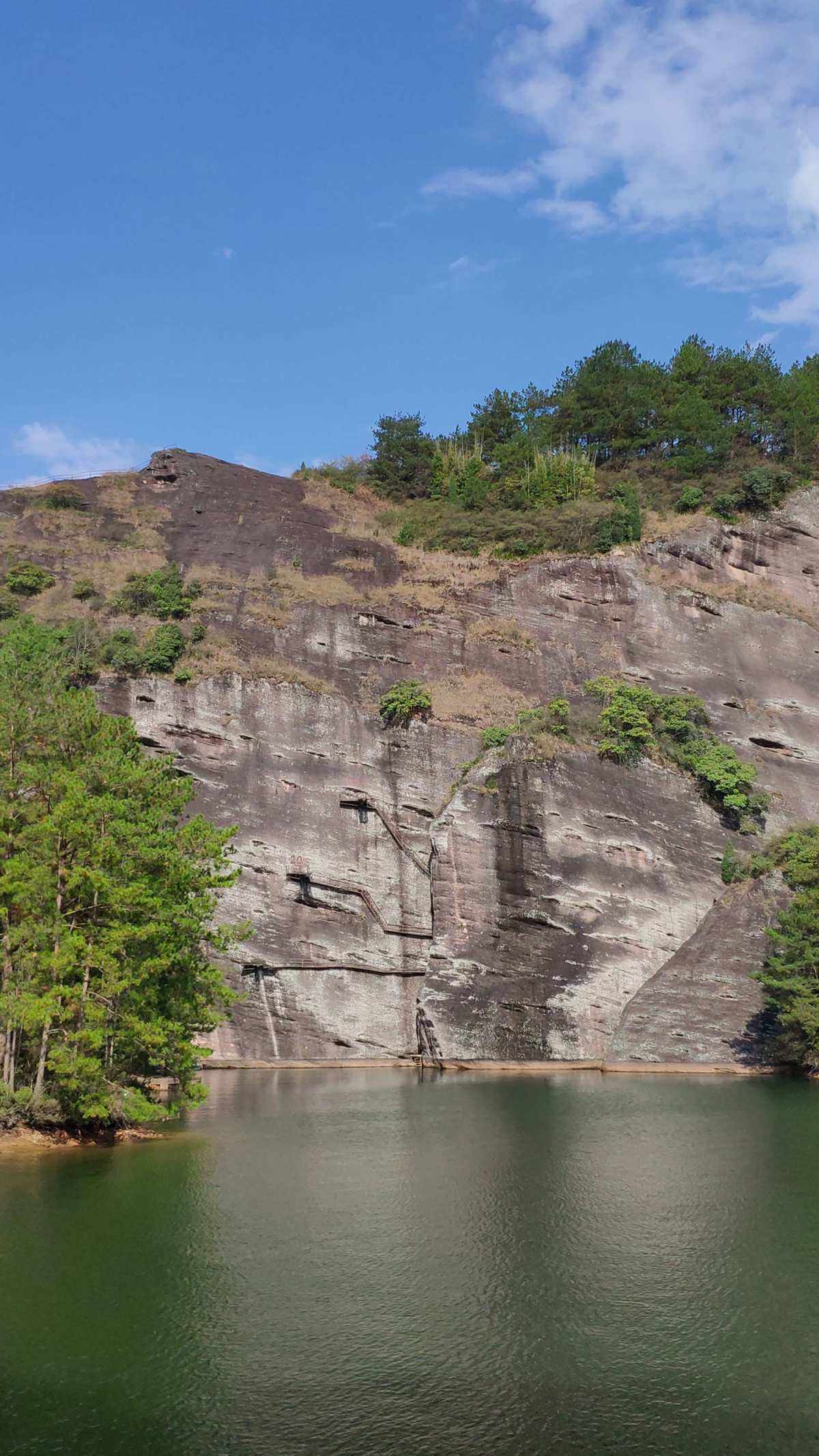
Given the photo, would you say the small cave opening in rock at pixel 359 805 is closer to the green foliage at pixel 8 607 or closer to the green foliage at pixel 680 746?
the green foliage at pixel 680 746

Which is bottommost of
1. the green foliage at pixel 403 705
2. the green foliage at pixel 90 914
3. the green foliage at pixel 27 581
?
the green foliage at pixel 90 914

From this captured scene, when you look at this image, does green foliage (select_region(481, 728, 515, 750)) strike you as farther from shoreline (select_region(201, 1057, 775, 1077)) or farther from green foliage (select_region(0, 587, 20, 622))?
green foliage (select_region(0, 587, 20, 622))

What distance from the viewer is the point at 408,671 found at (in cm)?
4644

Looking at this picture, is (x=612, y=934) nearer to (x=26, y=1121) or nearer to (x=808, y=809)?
(x=808, y=809)

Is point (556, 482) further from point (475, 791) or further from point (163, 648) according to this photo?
point (163, 648)

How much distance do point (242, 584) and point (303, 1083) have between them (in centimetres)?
2625

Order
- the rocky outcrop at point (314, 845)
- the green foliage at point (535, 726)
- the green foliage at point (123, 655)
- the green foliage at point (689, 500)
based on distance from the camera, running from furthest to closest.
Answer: the green foliage at point (689, 500)
the green foliage at point (123, 655)
the green foliage at point (535, 726)
the rocky outcrop at point (314, 845)

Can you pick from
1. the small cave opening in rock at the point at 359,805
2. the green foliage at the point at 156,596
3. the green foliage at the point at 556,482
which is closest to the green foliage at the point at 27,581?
the green foliage at the point at 156,596

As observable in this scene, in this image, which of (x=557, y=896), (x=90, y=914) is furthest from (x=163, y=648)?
(x=90, y=914)

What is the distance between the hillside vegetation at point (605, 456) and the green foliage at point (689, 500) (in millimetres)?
51

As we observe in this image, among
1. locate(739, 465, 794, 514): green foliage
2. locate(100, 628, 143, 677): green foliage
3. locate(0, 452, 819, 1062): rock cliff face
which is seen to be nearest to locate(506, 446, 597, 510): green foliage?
locate(0, 452, 819, 1062): rock cliff face

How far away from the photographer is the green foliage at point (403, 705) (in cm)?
4269

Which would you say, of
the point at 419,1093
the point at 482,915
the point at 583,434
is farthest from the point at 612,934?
the point at 583,434

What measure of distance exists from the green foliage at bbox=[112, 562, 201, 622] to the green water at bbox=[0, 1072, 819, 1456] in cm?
2851
